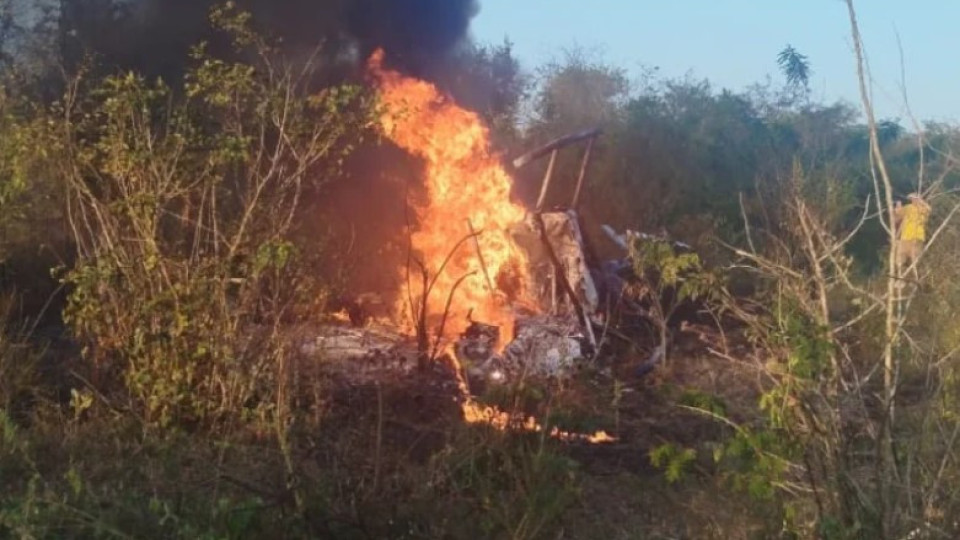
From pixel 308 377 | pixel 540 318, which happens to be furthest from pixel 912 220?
pixel 540 318

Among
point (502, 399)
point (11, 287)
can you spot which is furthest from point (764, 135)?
point (502, 399)

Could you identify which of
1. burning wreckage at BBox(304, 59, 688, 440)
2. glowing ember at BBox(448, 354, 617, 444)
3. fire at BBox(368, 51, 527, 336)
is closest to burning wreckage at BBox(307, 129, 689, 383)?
burning wreckage at BBox(304, 59, 688, 440)

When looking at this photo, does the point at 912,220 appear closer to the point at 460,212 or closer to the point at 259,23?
the point at 460,212

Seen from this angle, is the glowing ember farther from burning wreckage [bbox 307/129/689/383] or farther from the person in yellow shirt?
the person in yellow shirt

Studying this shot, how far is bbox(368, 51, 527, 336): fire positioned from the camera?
12.6 meters

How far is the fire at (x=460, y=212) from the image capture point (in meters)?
12.6

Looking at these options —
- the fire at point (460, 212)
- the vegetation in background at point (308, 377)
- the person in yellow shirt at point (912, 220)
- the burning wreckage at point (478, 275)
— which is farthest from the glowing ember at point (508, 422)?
the fire at point (460, 212)

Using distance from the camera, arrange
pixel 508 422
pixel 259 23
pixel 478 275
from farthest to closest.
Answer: pixel 259 23 → pixel 478 275 → pixel 508 422

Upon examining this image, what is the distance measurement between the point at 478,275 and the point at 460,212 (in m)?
0.84

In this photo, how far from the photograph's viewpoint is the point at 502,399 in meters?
6.85

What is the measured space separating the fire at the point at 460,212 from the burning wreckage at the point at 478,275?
0.01 m

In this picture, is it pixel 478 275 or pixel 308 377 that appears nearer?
pixel 308 377

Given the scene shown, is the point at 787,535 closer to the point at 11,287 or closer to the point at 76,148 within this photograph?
the point at 76,148

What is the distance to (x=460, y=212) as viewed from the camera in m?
13.0
